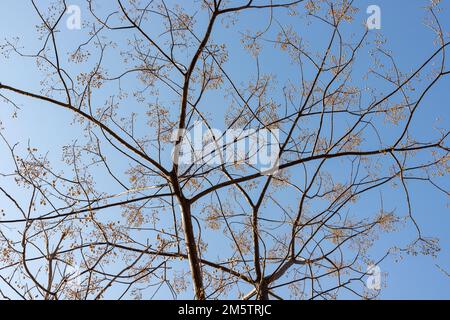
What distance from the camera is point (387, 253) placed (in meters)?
6.02

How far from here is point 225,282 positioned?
6047mm
